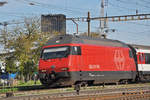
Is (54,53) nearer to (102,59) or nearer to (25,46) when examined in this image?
(102,59)

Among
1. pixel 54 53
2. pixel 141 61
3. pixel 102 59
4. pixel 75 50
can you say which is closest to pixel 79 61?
pixel 75 50

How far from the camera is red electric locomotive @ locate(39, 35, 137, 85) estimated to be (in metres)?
21.3

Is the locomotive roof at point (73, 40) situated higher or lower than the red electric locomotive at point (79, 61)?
higher

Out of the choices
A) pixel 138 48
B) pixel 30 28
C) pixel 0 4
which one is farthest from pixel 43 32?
pixel 0 4

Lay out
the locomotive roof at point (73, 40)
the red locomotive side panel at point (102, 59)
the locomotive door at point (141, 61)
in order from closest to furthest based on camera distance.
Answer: the red locomotive side panel at point (102, 59), the locomotive roof at point (73, 40), the locomotive door at point (141, 61)

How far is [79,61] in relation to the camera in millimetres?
21922

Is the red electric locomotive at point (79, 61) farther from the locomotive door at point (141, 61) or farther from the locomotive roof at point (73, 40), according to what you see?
the locomotive door at point (141, 61)

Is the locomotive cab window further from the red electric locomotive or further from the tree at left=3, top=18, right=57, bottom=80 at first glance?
the tree at left=3, top=18, right=57, bottom=80

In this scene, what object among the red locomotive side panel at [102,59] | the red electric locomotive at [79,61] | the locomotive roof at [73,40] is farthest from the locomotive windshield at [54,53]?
the red locomotive side panel at [102,59]

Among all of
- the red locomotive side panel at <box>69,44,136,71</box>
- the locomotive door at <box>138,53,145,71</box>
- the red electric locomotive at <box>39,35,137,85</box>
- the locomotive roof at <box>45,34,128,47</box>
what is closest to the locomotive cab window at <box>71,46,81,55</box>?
the red electric locomotive at <box>39,35,137,85</box>

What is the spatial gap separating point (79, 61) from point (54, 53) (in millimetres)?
1899

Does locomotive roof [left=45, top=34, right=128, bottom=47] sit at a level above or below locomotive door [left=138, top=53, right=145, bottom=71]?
above

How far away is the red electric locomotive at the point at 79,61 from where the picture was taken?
21312mm

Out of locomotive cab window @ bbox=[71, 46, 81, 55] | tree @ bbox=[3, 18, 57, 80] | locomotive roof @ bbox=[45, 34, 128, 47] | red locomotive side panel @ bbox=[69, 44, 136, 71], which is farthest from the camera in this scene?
tree @ bbox=[3, 18, 57, 80]
